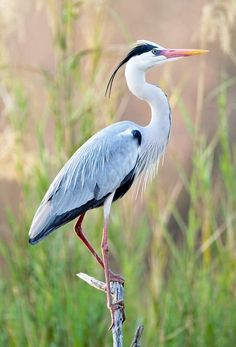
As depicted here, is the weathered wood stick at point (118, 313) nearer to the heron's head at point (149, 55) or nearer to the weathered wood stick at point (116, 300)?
the weathered wood stick at point (116, 300)

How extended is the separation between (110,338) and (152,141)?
91 cm

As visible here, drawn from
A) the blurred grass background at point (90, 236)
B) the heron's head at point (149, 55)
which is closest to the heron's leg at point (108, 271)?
the heron's head at point (149, 55)

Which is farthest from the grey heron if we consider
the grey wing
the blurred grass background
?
the blurred grass background

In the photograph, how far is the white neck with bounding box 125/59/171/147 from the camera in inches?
126

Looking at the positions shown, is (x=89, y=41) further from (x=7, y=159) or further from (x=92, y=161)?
(x=92, y=161)

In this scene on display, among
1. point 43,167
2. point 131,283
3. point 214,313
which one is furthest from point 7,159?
point 214,313

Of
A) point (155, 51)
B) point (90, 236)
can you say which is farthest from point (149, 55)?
point (90, 236)

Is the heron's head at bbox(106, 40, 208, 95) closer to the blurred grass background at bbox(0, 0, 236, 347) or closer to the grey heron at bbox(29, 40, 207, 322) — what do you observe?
the grey heron at bbox(29, 40, 207, 322)

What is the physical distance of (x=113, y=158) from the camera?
10.8ft

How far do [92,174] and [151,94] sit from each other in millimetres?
260

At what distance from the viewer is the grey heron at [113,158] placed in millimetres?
3199

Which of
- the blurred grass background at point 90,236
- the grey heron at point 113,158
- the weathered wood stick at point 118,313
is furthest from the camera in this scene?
the blurred grass background at point 90,236

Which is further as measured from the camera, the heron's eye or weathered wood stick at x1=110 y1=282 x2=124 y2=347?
the heron's eye

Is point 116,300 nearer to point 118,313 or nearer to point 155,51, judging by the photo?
point 118,313
